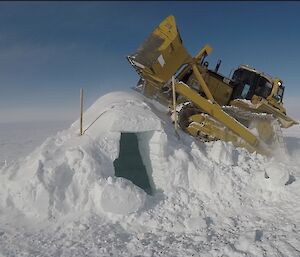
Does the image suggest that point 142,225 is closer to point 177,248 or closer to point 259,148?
point 177,248

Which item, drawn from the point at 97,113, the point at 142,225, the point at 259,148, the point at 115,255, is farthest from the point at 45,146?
the point at 259,148

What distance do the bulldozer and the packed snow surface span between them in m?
0.81

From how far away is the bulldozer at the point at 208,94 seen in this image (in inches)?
357

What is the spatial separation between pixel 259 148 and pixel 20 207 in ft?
19.1

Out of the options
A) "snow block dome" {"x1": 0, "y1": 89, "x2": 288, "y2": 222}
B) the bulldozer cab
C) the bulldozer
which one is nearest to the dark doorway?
"snow block dome" {"x1": 0, "y1": 89, "x2": 288, "y2": 222}

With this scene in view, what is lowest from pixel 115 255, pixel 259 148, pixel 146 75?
pixel 115 255

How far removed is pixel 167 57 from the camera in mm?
9336

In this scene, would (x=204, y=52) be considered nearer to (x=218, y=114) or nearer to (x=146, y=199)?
(x=218, y=114)

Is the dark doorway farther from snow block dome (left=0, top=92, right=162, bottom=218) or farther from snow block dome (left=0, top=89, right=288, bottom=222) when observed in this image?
snow block dome (left=0, top=92, right=162, bottom=218)

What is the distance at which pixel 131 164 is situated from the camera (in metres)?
8.23

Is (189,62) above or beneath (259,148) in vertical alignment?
above

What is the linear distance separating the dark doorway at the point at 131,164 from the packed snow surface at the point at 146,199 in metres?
0.26

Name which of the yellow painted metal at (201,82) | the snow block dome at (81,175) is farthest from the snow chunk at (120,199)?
the yellow painted metal at (201,82)

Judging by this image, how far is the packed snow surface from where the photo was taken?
559 cm
